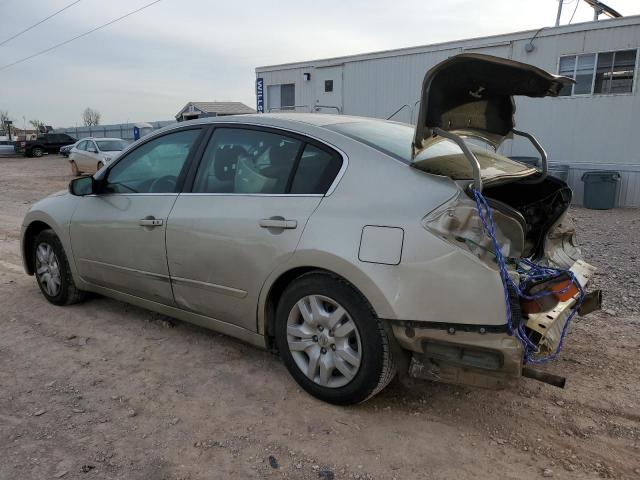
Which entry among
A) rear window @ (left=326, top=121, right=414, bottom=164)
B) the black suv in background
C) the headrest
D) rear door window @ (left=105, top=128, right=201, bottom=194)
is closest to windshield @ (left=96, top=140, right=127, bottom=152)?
rear door window @ (left=105, top=128, right=201, bottom=194)

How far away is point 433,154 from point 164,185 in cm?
194

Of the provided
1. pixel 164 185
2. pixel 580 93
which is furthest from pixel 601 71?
pixel 164 185

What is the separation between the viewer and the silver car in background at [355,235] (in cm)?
239

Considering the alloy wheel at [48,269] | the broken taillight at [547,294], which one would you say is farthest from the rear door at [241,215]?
the alloy wheel at [48,269]

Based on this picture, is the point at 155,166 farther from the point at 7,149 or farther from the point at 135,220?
the point at 7,149

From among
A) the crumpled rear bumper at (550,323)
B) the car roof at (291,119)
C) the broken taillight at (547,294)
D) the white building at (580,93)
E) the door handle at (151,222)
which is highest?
the white building at (580,93)

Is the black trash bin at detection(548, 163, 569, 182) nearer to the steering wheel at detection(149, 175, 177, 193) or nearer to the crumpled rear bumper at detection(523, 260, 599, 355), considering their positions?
the crumpled rear bumper at detection(523, 260, 599, 355)

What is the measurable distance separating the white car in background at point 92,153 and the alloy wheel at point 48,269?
14931 mm

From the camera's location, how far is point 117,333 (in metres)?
3.95

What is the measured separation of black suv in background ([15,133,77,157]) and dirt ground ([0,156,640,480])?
34413 millimetres

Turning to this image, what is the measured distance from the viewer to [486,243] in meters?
2.35

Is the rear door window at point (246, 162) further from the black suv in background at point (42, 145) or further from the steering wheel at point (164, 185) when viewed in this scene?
the black suv in background at point (42, 145)

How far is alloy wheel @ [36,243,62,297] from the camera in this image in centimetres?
448

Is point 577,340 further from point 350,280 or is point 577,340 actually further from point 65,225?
point 65,225
